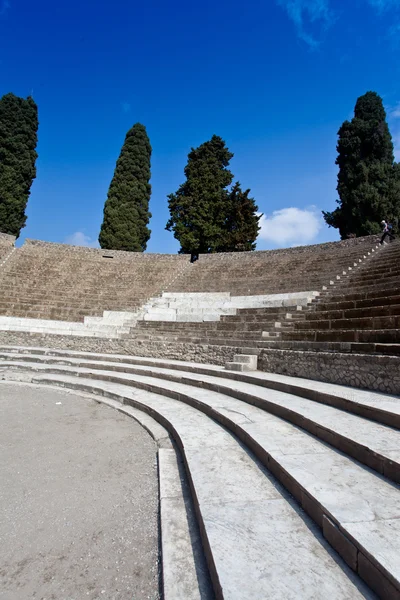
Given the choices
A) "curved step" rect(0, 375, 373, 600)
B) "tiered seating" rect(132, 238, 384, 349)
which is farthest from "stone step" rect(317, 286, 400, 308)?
"curved step" rect(0, 375, 373, 600)

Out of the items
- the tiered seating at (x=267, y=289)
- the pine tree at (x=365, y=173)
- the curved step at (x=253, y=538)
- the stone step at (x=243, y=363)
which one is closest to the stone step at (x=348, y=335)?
the tiered seating at (x=267, y=289)

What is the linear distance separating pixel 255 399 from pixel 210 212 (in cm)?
2362

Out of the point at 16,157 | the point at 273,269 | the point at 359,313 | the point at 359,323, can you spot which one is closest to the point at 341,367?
the point at 359,323

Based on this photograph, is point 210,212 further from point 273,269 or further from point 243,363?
point 243,363

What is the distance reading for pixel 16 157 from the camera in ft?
85.0

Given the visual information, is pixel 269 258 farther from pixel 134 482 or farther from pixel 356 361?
pixel 134 482

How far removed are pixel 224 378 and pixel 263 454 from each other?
410cm

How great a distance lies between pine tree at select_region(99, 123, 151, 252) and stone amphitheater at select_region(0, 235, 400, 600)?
40.5ft

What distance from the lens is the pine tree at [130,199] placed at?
Answer: 27.6 meters

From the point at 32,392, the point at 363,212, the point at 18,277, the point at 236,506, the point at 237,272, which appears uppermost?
the point at 363,212

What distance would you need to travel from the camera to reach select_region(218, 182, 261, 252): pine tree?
2698cm

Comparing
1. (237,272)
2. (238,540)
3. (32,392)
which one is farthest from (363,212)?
(238,540)

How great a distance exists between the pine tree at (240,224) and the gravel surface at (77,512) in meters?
23.2

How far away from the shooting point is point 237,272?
1716cm
